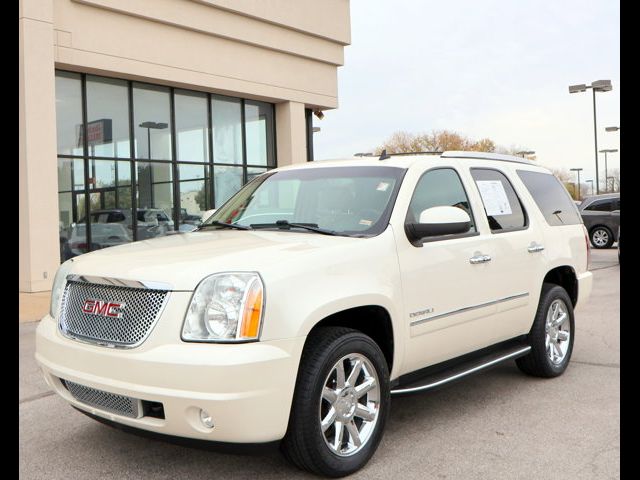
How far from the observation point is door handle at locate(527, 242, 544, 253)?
5301 millimetres

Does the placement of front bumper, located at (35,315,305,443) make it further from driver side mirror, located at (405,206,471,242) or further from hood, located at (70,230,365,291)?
driver side mirror, located at (405,206,471,242)

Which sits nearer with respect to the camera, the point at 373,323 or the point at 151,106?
the point at 373,323

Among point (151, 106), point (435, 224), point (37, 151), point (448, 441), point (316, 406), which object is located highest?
point (151, 106)

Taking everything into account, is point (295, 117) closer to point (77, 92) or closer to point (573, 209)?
point (77, 92)

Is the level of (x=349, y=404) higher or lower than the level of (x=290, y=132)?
lower

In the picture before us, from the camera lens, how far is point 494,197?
17.1ft

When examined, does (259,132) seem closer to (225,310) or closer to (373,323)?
(373,323)

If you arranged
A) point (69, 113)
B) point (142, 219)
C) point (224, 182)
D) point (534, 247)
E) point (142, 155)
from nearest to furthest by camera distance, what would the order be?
point (534, 247), point (69, 113), point (142, 219), point (142, 155), point (224, 182)

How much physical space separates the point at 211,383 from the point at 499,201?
10.1ft

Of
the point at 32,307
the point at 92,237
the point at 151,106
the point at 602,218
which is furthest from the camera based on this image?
the point at 602,218

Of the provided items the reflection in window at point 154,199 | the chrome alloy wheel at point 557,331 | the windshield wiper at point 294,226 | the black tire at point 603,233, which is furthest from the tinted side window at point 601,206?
the windshield wiper at point 294,226

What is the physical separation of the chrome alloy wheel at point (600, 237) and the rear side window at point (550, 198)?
17.1 metres

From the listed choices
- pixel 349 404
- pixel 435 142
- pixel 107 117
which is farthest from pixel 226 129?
pixel 435 142
